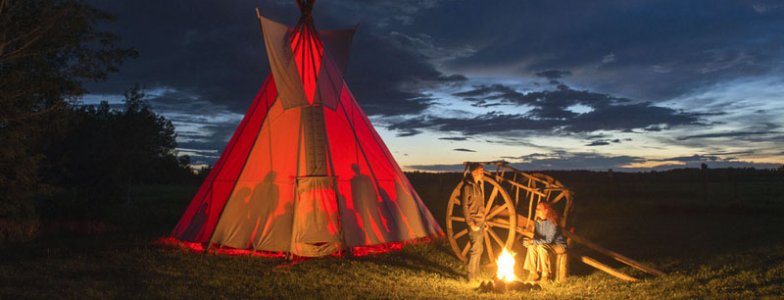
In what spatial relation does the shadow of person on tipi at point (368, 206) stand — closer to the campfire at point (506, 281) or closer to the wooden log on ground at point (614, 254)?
the campfire at point (506, 281)

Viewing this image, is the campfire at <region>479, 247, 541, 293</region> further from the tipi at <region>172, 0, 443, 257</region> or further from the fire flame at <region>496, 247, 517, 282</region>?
the tipi at <region>172, 0, 443, 257</region>

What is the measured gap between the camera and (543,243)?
7805 mm

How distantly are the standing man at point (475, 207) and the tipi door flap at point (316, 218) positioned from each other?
286cm

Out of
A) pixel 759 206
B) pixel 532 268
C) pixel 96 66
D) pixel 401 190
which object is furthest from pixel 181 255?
pixel 759 206

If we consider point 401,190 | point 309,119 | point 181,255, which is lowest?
point 181,255

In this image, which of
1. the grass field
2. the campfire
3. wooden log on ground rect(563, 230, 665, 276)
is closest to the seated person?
wooden log on ground rect(563, 230, 665, 276)

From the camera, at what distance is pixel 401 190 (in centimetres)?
1168

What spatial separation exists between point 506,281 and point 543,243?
777mm

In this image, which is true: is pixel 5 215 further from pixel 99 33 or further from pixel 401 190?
pixel 401 190

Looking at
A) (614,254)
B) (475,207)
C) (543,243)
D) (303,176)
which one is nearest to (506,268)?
(543,243)

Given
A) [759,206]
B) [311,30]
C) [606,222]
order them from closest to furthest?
[311,30] → [606,222] → [759,206]

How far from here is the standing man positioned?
7918 mm

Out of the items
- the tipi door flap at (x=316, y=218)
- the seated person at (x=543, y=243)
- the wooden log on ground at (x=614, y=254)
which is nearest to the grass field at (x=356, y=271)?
the wooden log on ground at (x=614, y=254)

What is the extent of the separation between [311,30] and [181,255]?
4661 millimetres
